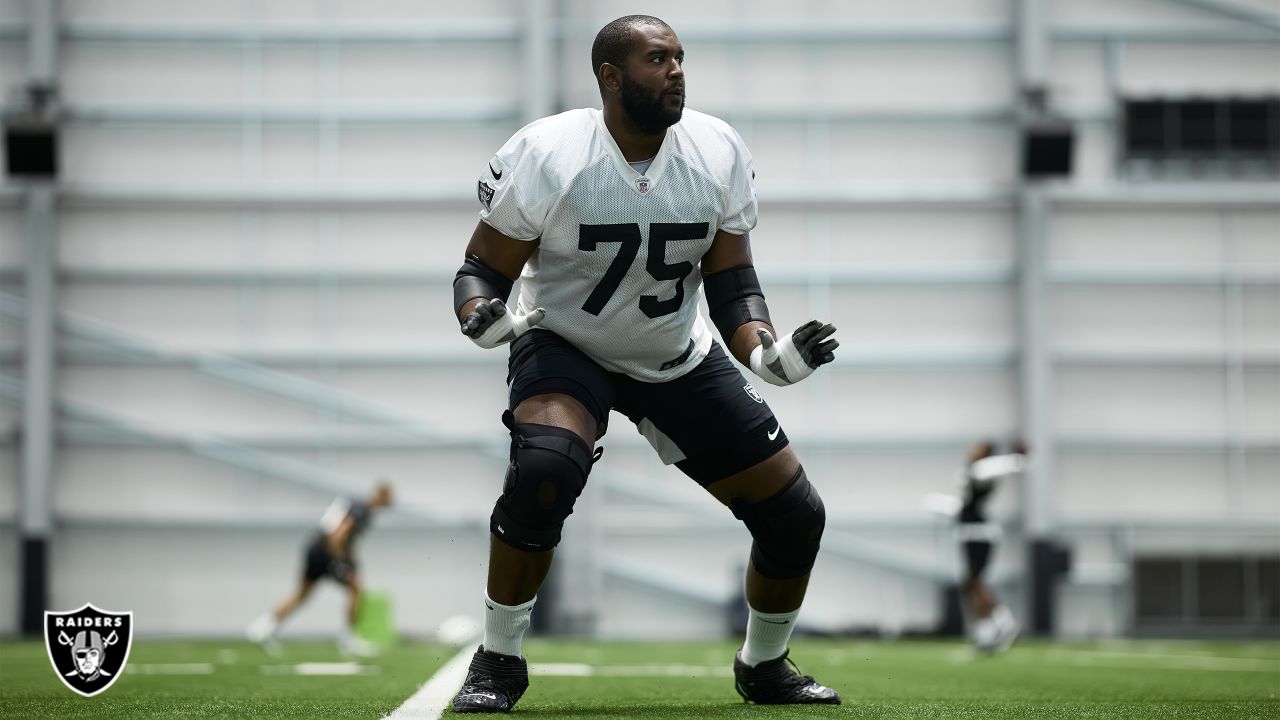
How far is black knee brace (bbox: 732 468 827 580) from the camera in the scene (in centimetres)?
463

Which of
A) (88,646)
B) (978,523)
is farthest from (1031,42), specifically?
(88,646)

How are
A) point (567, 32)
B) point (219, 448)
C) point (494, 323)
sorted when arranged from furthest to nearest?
point (567, 32) < point (219, 448) < point (494, 323)

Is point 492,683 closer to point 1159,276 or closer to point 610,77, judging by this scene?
point 610,77

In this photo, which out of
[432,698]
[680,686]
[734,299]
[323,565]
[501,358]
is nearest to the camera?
[734,299]

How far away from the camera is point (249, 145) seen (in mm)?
16438

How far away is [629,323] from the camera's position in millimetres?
4605

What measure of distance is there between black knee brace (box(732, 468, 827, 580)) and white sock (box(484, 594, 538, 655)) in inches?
27.0

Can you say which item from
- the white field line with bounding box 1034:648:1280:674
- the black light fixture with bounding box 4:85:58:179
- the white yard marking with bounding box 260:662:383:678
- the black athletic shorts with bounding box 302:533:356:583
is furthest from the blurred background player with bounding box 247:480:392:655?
the white field line with bounding box 1034:648:1280:674

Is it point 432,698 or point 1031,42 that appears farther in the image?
point 1031,42

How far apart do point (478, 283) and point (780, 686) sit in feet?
4.90

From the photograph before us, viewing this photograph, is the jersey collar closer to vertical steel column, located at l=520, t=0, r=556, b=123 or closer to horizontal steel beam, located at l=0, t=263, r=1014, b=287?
vertical steel column, located at l=520, t=0, r=556, b=123

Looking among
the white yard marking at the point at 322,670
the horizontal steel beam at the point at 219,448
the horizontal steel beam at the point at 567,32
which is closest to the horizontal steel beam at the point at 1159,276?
the horizontal steel beam at the point at 567,32

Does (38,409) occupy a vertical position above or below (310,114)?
below

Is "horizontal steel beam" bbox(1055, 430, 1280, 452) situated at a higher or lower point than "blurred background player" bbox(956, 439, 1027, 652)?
higher
